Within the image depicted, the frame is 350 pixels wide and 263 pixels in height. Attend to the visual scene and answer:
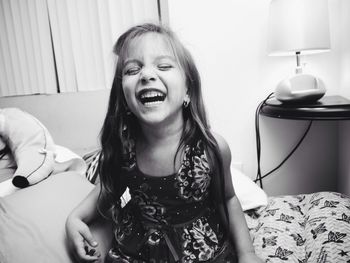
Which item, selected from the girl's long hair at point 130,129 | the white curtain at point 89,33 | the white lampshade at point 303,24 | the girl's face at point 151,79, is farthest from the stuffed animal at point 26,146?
the white lampshade at point 303,24

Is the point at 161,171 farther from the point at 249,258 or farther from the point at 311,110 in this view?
the point at 311,110

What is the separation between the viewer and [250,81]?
4.36ft

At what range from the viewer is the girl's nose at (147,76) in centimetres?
65

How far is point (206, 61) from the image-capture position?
53.0 inches

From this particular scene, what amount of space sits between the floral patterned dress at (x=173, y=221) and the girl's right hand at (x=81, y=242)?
6 centimetres

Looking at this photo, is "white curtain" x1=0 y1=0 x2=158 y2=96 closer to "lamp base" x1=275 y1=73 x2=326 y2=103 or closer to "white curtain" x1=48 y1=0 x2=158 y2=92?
"white curtain" x1=48 y1=0 x2=158 y2=92

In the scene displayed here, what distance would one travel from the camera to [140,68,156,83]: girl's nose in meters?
0.65

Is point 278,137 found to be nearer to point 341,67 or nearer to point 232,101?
point 232,101

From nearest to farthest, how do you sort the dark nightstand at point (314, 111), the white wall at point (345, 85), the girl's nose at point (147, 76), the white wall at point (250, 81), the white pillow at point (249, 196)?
the girl's nose at point (147, 76) < the dark nightstand at point (314, 111) < the white pillow at point (249, 196) < the white wall at point (345, 85) < the white wall at point (250, 81)

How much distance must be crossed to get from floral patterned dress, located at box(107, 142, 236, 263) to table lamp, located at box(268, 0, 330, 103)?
48 centimetres

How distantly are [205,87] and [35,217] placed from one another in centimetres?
92

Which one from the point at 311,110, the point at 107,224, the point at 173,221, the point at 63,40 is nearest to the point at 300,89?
the point at 311,110

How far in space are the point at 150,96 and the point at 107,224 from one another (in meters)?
0.39

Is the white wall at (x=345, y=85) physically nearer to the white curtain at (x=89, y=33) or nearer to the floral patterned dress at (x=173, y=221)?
the floral patterned dress at (x=173, y=221)
